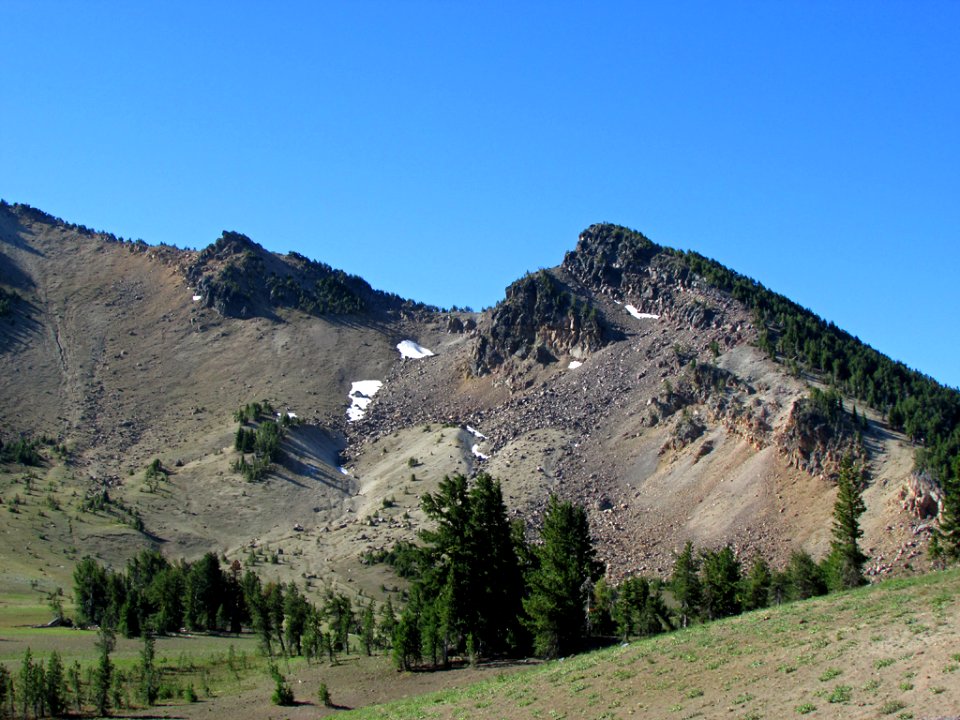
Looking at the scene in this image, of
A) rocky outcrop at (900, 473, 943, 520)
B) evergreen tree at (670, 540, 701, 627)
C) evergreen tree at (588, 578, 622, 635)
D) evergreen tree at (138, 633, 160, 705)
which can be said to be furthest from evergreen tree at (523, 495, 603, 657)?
rocky outcrop at (900, 473, 943, 520)

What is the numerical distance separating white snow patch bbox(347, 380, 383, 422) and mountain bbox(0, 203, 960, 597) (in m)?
0.52

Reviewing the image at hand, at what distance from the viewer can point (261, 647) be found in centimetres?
5947

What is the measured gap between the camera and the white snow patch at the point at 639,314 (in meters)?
144

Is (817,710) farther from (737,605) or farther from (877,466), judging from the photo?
(877,466)

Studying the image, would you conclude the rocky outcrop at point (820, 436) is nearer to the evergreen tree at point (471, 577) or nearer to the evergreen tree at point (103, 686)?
the evergreen tree at point (471, 577)

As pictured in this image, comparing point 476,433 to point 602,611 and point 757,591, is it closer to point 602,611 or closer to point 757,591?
point 757,591

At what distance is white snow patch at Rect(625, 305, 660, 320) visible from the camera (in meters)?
144

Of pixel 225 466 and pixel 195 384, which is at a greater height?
pixel 195 384

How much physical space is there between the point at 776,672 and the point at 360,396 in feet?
427

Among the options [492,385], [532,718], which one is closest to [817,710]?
[532,718]

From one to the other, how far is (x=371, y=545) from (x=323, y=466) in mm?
26048

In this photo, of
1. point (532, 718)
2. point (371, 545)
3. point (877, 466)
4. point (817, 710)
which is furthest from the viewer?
point (371, 545)

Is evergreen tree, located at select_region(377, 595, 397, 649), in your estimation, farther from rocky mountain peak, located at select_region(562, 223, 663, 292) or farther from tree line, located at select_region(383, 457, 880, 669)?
rocky mountain peak, located at select_region(562, 223, 663, 292)

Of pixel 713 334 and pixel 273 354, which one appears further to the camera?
pixel 273 354
